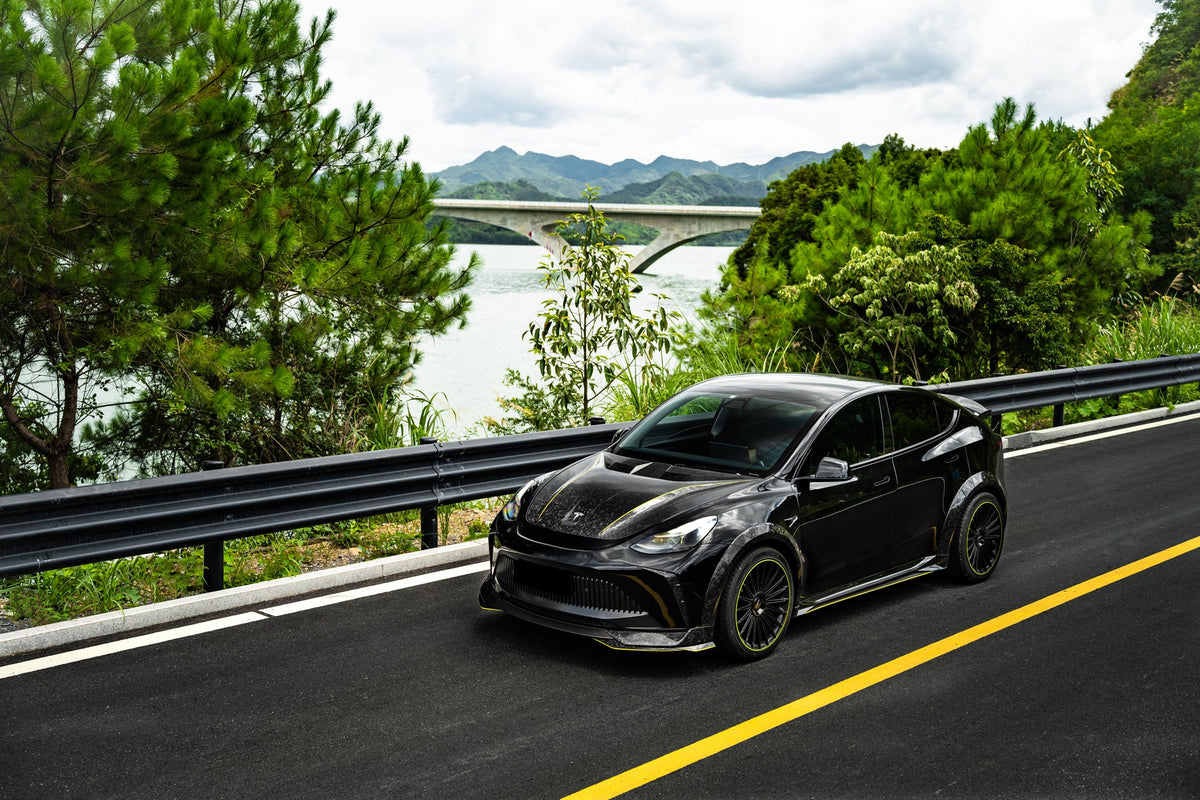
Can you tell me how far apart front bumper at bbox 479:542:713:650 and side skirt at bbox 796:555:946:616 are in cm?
78

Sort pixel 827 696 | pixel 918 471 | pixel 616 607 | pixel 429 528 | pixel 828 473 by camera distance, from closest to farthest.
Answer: pixel 827 696, pixel 616 607, pixel 828 473, pixel 918 471, pixel 429 528

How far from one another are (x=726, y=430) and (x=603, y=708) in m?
1.99

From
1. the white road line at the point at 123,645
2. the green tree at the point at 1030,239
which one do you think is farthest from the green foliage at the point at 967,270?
the white road line at the point at 123,645

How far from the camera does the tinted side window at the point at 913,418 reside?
6.39 m

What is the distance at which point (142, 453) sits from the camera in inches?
451

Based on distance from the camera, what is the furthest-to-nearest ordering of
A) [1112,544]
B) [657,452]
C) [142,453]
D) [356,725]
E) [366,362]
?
[366,362] → [142,453] → [1112,544] → [657,452] → [356,725]

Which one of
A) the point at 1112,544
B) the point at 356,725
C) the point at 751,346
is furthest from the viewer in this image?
the point at 751,346

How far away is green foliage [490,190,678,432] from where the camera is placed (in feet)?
36.5

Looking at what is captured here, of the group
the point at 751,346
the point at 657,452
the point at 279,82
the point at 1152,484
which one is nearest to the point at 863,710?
the point at 657,452

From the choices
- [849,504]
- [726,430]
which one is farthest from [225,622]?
[849,504]

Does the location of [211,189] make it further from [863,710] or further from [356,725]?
[863,710]

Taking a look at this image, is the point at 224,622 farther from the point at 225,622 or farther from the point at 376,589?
the point at 376,589

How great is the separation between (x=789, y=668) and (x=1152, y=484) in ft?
19.5

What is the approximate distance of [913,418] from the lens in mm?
6551
